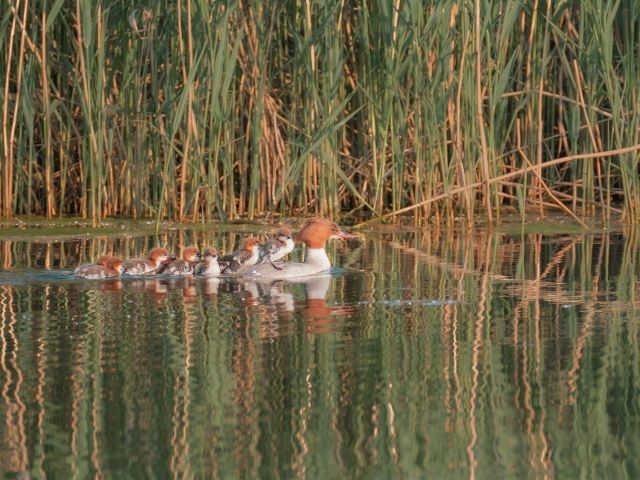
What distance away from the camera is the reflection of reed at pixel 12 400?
3.90 metres

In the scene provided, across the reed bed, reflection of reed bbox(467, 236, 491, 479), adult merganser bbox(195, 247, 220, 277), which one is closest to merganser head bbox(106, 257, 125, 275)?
adult merganser bbox(195, 247, 220, 277)

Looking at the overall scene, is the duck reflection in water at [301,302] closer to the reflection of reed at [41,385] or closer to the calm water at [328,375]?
the calm water at [328,375]

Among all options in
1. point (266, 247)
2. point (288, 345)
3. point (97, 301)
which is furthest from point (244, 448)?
point (266, 247)

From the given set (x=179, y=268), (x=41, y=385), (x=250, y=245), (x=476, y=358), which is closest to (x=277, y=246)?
(x=250, y=245)

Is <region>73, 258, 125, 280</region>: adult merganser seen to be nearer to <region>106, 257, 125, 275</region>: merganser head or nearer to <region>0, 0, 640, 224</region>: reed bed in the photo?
<region>106, 257, 125, 275</region>: merganser head

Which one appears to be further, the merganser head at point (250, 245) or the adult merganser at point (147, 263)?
the merganser head at point (250, 245)

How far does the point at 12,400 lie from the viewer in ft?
15.0

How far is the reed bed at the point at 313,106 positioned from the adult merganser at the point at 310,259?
4.85 feet

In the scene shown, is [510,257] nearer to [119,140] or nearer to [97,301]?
[97,301]

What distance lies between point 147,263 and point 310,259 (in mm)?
944

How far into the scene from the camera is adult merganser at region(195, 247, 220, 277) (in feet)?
25.8

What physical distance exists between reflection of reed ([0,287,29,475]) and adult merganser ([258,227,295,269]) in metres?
2.11

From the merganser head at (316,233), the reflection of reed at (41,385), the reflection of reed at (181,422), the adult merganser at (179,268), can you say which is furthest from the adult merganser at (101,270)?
the reflection of reed at (181,422)

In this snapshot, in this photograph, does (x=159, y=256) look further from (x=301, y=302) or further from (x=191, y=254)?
(x=301, y=302)
